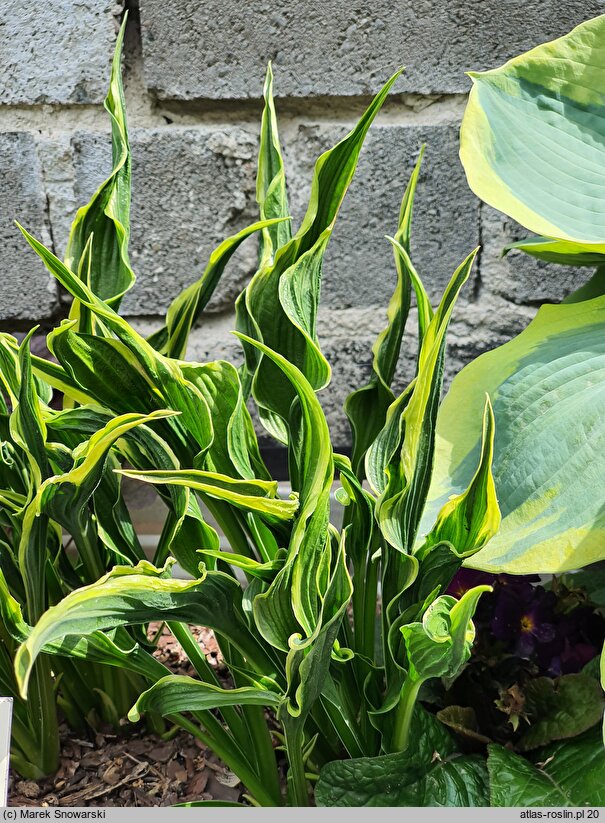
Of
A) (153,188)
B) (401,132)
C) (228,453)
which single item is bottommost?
(228,453)

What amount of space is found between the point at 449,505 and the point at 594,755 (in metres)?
0.27

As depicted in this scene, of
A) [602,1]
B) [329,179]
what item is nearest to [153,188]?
[329,179]

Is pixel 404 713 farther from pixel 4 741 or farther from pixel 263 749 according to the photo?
pixel 4 741

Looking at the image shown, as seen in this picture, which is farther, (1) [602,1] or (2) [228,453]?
(1) [602,1]

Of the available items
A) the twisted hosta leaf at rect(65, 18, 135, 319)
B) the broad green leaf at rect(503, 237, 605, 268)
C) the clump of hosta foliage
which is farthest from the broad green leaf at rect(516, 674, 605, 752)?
the twisted hosta leaf at rect(65, 18, 135, 319)

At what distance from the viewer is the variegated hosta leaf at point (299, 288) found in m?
0.52

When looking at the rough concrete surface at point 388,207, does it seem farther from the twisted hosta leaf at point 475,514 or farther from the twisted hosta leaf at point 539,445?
the twisted hosta leaf at point 475,514

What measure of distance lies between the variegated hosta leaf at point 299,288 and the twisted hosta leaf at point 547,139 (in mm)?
101

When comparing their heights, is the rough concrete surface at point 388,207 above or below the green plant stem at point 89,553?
above

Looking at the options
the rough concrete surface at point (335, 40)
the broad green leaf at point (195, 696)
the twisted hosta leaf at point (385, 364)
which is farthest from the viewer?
the rough concrete surface at point (335, 40)

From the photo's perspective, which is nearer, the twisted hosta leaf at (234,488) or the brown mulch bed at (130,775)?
the twisted hosta leaf at (234,488)

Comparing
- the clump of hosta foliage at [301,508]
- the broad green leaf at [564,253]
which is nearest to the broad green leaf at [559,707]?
the clump of hosta foliage at [301,508]
